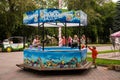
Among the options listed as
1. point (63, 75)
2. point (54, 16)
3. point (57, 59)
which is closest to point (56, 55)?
point (57, 59)

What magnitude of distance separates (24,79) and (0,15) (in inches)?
1294

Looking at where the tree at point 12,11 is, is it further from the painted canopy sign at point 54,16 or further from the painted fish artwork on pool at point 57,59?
the painted fish artwork on pool at point 57,59

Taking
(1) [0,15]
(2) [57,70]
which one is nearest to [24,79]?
(2) [57,70]

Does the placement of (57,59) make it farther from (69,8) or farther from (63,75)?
(69,8)

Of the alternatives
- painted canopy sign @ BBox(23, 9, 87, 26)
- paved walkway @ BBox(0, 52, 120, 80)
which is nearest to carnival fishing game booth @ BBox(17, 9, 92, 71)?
painted canopy sign @ BBox(23, 9, 87, 26)

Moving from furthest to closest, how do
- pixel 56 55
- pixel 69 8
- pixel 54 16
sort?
pixel 69 8 < pixel 54 16 < pixel 56 55

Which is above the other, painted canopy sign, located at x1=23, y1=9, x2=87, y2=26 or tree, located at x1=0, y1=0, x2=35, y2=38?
tree, located at x1=0, y1=0, x2=35, y2=38

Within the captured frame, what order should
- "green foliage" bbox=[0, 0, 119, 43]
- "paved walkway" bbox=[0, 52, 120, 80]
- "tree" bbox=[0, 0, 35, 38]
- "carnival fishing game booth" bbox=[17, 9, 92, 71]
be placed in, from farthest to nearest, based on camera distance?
"green foliage" bbox=[0, 0, 119, 43] < "tree" bbox=[0, 0, 35, 38] < "carnival fishing game booth" bbox=[17, 9, 92, 71] < "paved walkway" bbox=[0, 52, 120, 80]

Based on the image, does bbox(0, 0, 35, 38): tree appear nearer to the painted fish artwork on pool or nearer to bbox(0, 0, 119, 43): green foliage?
bbox(0, 0, 119, 43): green foliage

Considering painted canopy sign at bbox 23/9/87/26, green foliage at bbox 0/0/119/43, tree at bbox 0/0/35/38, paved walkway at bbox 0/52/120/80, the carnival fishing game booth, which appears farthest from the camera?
green foliage at bbox 0/0/119/43

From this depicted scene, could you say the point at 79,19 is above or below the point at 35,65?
above

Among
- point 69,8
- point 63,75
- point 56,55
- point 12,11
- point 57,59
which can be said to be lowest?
point 63,75

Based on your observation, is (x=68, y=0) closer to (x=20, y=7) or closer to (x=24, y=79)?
(x=20, y=7)

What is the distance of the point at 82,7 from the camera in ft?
207
